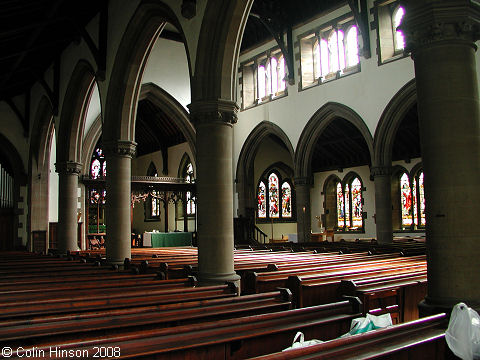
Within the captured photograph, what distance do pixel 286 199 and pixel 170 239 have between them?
→ 7.17 meters

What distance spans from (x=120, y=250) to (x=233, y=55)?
16.5 ft

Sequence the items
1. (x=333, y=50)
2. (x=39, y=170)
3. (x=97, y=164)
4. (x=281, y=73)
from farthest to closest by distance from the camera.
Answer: (x=97, y=164) < (x=281, y=73) < (x=39, y=170) < (x=333, y=50)

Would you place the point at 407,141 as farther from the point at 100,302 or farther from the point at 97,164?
the point at 97,164

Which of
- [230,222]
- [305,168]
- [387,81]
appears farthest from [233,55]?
[305,168]

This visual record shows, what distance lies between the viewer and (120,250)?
9.64m

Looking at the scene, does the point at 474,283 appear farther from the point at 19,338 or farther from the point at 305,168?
the point at 305,168

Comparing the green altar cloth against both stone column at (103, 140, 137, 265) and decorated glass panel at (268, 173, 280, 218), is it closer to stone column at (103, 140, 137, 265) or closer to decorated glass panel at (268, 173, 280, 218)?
decorated glass panel at (268, 173, 280, 218)

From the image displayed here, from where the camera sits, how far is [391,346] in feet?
8.99

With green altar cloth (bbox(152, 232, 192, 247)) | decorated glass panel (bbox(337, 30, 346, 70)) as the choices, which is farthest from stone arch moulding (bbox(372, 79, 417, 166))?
green altar cloth (bbox(152, 232, 192, 247))

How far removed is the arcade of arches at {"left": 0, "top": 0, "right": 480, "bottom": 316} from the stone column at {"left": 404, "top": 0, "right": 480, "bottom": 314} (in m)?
0.01

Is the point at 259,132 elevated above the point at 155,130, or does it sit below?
below

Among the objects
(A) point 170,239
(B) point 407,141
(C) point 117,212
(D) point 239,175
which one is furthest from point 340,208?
(C) point 117,212

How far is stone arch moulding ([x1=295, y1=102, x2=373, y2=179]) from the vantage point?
48.4ft

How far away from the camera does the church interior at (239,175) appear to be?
343 centimetres
